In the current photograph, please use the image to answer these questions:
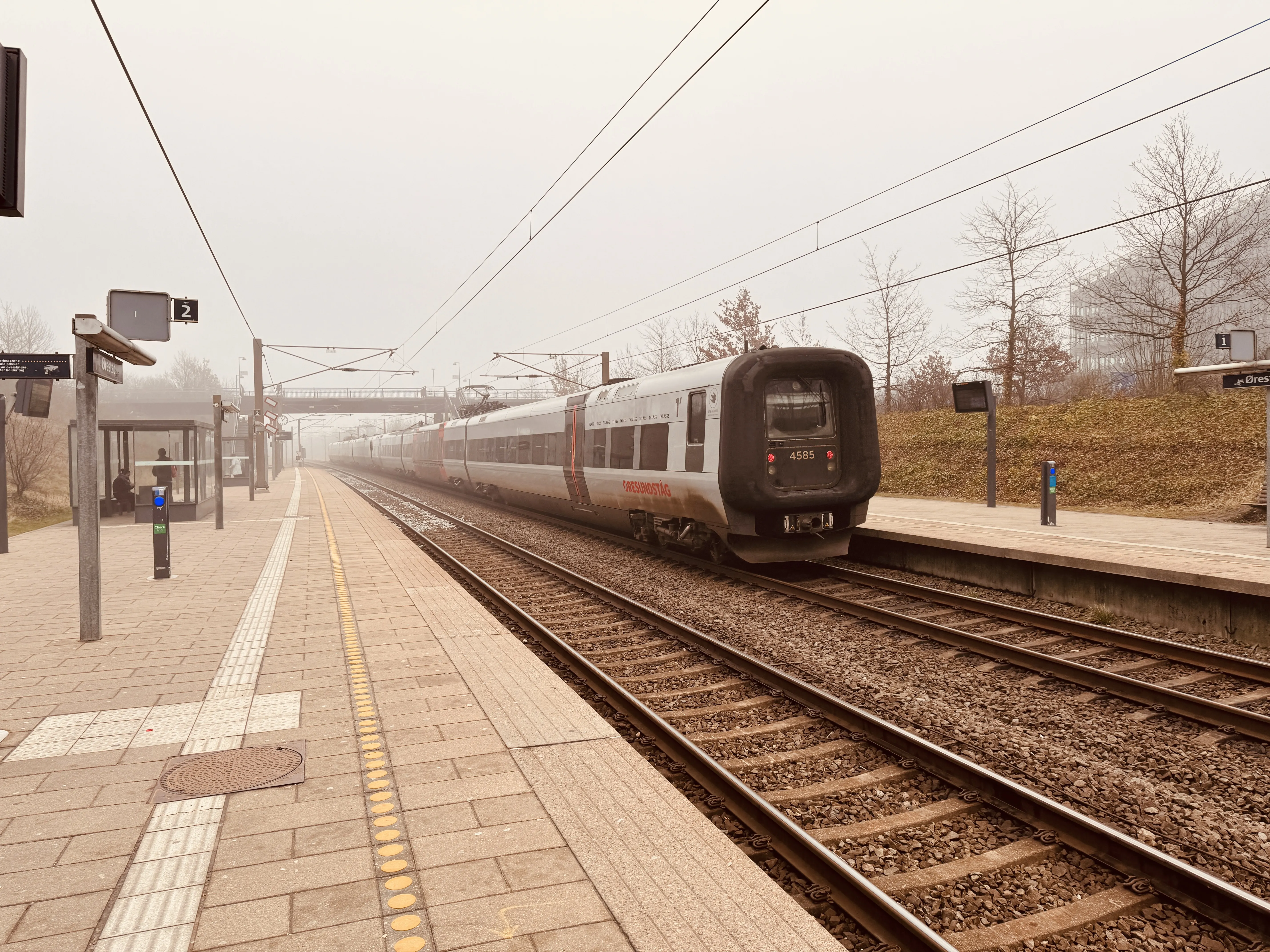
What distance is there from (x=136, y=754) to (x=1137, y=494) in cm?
1799

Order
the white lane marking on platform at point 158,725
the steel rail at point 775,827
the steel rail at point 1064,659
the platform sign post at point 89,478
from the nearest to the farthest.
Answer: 1. the steel rail at point 775,827
2. the white lane marking on platform at point 158,725
3. the steel rail at point 1064,659
4. the platform sign post at point 89,478

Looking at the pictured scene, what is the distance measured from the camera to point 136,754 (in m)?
4.36

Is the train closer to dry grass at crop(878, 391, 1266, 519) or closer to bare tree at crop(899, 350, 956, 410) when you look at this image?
dry grass at crop(878, 391, 1266, 519)

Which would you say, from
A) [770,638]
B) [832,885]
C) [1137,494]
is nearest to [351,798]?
[832,885]

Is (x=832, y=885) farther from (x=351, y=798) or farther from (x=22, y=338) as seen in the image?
(x=22, y=338)

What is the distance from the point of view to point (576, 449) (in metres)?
15.7

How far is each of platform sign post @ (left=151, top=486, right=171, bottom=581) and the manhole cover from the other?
258 inches

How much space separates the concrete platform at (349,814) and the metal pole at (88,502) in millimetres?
301

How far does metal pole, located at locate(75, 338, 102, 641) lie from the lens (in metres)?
6.73

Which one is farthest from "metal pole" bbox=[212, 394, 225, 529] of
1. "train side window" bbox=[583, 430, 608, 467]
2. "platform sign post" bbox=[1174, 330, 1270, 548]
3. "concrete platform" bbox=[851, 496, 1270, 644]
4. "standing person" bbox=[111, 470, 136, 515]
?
"platform sign post" bbox=[1174, 330, 1270, 548]

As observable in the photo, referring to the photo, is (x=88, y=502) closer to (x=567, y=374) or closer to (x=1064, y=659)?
(x=1064, y=659)

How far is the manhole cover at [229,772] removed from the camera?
3891 millimetres

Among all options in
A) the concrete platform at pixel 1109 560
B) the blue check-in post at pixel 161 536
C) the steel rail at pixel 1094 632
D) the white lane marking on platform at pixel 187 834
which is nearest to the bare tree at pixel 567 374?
the concrete platform at pixel 1109 560

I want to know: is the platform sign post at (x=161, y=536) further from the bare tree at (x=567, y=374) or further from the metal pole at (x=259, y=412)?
the bare tree at (x=567, y=374)
